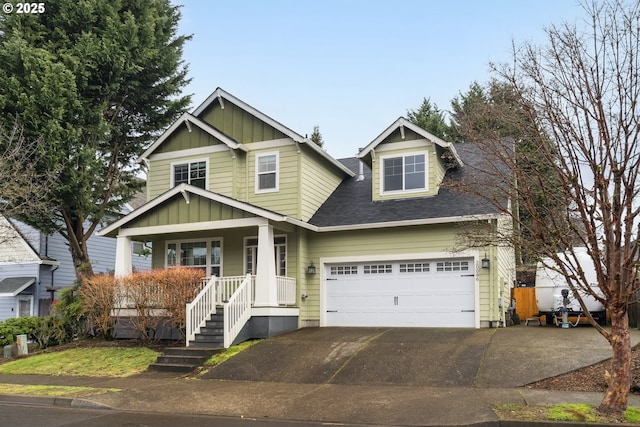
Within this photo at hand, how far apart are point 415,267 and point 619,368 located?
8.68 metres

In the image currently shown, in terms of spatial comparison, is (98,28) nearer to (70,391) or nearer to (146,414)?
(70,391)

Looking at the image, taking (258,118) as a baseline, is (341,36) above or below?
above

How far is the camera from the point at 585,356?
11.4m

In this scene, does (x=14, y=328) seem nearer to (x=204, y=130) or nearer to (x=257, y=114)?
(x=204, y=130)

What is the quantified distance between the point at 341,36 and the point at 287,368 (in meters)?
9.55

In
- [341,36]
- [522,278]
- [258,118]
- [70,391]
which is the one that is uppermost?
[341,36]

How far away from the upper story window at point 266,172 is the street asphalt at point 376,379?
17.1ft

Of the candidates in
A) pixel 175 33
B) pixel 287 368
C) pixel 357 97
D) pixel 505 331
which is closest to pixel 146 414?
pixel 287 368

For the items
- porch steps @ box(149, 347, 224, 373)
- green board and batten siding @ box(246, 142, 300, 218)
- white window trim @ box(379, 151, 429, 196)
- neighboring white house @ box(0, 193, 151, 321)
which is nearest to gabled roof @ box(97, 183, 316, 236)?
green board and batten siding @ box(246, 142, 300, 218)

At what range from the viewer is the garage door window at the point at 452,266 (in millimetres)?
16062

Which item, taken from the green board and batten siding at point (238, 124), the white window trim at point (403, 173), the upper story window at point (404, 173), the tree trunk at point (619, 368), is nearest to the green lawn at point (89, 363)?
the green board and batten siding at point (238, 124)

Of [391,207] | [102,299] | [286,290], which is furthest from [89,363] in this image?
[391,207]

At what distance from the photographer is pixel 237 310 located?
14836mm

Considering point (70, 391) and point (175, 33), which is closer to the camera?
point (70, 391)
